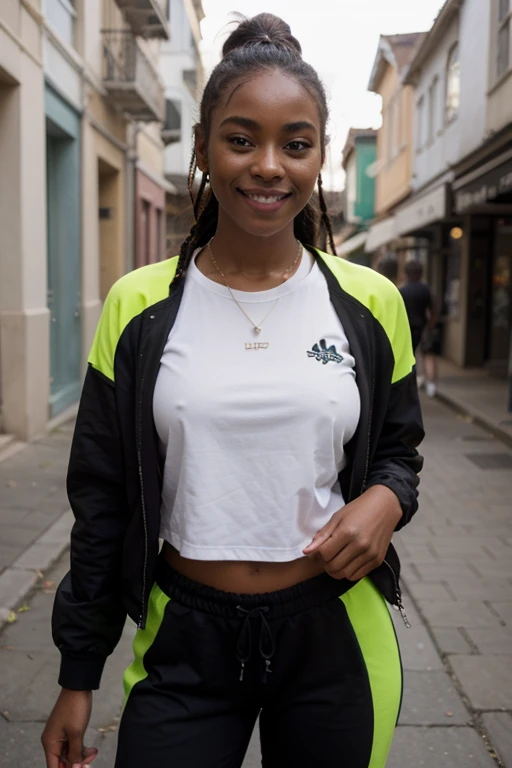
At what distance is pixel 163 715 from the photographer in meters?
1.54

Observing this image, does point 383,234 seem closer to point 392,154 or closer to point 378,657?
point 392,154

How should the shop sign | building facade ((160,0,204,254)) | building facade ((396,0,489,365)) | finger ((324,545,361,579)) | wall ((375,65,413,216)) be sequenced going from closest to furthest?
finger ((324,545,361,579))
the shop sign
building facade ((396,0,489,365))
building facade ((160,0,204,254))
wall ((375,65,413,216))

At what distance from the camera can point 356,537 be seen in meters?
1.52

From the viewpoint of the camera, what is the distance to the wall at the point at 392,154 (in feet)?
78.8

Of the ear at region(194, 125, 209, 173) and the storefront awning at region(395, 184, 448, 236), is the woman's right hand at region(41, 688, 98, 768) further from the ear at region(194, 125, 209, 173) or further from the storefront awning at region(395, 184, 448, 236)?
the storefront awning at region(395, 184, 448, 236)

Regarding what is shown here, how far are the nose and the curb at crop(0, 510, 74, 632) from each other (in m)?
3.09

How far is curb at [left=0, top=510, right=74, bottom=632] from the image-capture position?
13.9ft

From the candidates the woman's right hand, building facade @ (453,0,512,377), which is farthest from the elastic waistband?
building facade @ (453,0,512,377)

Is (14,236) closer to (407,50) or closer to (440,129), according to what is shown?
(440,129)

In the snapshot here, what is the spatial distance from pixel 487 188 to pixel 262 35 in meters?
10.4

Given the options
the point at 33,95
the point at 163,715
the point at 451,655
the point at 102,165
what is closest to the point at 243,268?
the point at 163,715

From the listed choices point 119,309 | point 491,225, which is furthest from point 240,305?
point 491,225

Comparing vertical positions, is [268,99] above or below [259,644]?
above

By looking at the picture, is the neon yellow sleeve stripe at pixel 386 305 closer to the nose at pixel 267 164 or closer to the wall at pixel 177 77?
the nose at pixel 267 164
